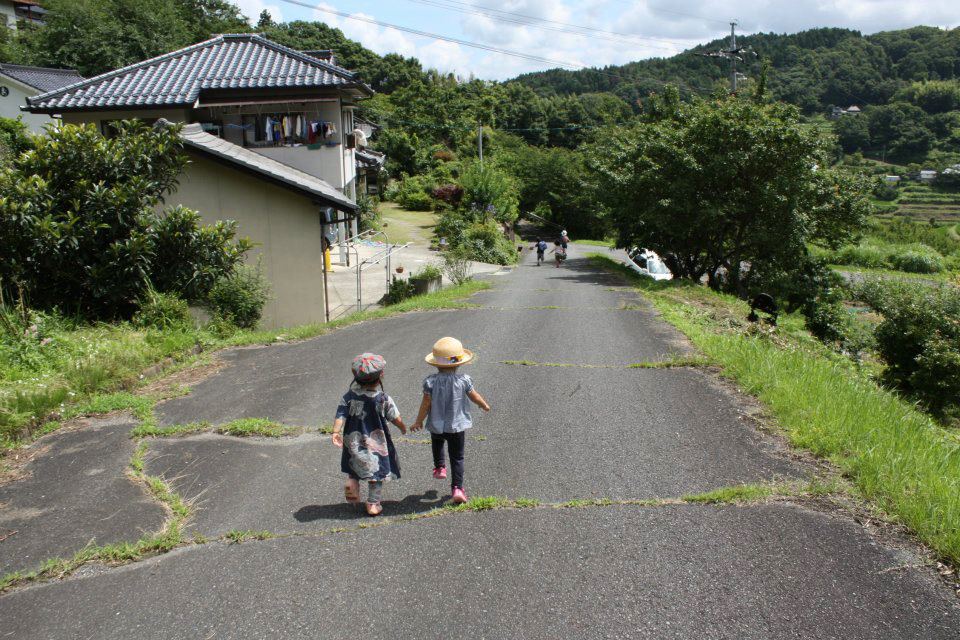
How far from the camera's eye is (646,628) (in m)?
3.59

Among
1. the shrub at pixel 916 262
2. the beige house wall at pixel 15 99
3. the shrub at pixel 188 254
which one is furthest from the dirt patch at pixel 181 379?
the shrub at pixel 916 262

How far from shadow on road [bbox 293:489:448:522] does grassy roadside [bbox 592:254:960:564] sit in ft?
10.5

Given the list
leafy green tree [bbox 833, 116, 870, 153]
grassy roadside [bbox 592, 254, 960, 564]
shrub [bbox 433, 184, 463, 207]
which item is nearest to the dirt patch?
grassy roadside [bbox 592, 254, 960, 564]

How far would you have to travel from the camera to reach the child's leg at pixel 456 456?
502cm

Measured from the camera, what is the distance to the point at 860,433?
19.1 feet

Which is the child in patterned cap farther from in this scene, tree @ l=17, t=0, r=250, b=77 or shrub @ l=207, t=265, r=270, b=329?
tree @ l=17, t=0, r=250, b=77

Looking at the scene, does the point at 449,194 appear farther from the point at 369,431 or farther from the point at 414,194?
the point at 369,431

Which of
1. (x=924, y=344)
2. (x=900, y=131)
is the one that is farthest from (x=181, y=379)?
(x=900, y=131)

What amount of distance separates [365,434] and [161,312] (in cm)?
649

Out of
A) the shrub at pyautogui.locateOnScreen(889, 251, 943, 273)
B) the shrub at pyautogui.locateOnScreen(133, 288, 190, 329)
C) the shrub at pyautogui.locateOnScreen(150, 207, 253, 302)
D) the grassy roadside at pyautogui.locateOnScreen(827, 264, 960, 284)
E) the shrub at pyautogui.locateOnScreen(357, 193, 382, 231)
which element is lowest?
the grassy roadside at pyautogui.locateOnScreen(827, 264, 960, 284)

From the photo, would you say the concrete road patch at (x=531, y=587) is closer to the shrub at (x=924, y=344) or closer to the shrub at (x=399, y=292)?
the shrub at (x=924, y=344)

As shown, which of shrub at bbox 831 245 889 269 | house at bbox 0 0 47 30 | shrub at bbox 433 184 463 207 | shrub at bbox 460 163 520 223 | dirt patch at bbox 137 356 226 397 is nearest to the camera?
dirt patch at bbox 137 356 226 397

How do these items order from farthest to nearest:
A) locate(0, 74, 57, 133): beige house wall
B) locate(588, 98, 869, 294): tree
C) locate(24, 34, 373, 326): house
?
locate(0, 74, 57, 133): beige house wall, locate(588, 98, 869, 294): tree, locate(24, 34, 373, 326): house

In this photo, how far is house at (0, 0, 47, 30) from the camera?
5588 centimetres
